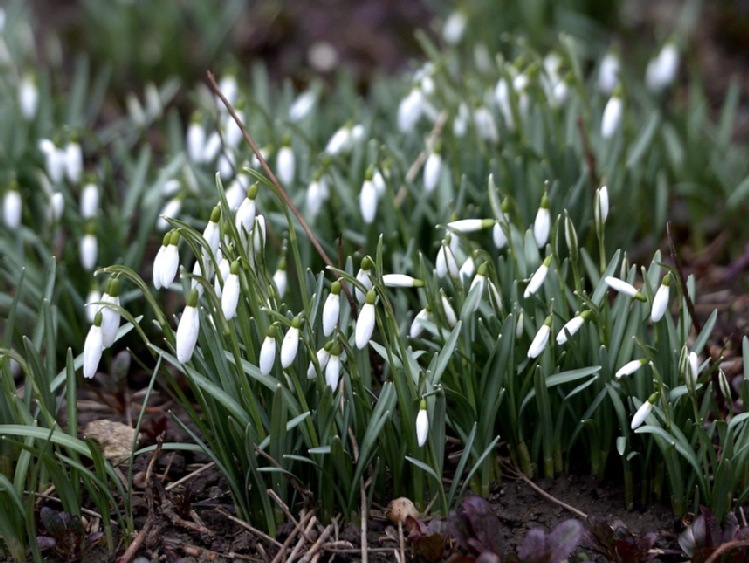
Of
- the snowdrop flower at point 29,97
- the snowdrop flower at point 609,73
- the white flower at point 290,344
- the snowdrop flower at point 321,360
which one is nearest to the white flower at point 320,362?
the snowdrop flower at point 321,360

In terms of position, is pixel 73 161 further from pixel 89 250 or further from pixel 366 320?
pixel 366 320

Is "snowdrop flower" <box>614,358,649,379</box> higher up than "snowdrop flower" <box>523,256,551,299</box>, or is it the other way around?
"snowdrop flower" <box>523,256,551,299</box>

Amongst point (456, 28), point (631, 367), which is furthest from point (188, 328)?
point (456, 28)

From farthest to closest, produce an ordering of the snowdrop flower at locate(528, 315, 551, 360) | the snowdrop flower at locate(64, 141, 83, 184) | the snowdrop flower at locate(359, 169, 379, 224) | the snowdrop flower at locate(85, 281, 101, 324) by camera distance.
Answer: the snowdrop flower at locate(64, 141, 83, 184) < the snowdrop flower at locate(359, 169, 379, 224) < the snowdrop flower at locate(85, 281, 101, 324) < the snowdrop flower at locate(528, 315, 551, 360)

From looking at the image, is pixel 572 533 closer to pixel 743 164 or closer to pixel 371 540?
pixel 371 540

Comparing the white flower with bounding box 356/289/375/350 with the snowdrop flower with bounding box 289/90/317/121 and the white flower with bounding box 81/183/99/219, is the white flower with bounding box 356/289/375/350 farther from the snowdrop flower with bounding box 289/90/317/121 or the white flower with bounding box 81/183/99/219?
the snowdrop flower with bounding box 289/90/317/121

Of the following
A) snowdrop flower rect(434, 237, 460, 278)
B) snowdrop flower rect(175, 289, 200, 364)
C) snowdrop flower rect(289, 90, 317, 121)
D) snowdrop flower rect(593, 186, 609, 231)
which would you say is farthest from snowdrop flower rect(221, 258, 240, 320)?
snowdrop flower rect(289, 90, 317, 121)

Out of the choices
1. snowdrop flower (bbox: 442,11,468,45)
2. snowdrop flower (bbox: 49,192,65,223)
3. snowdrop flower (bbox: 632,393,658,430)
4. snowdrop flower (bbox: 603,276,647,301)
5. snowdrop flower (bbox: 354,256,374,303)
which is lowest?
snowdrop flower (bbox: 632,393,658,430)

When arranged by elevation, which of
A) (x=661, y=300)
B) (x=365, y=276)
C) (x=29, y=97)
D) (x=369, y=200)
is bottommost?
(x=661, y=300)
